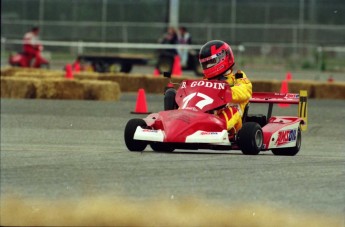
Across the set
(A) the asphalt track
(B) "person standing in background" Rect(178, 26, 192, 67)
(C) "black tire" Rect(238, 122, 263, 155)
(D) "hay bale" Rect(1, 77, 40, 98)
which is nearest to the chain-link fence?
(B) "person standing in background" Rect(178, 26, 192, 67)

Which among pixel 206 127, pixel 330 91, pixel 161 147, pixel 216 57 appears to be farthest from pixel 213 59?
pixel 330 91

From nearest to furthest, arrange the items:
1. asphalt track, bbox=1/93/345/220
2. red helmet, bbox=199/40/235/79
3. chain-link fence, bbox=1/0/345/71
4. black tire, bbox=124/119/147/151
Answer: asphalt track, bbox=1/93/345/220
red helmet, bbox=199/40/235/79
black tire, bbox=124/119/147/151
chain-link fence, bbox=1/0/345/71

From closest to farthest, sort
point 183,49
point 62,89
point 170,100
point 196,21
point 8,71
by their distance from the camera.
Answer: point 170,100
point 62,89
point 8,71
point 183,49
point 196,21

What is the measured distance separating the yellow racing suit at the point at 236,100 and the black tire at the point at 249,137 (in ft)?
0.70

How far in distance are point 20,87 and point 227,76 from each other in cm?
1326

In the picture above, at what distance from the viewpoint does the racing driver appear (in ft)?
34.9

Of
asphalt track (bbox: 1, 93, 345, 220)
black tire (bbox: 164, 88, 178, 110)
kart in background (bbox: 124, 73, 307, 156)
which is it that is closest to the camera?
asphalt track (bbox: 1, 93, 345, 220)

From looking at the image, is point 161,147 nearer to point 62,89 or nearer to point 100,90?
point 100,90

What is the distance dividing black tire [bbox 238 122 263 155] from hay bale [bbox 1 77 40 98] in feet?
43.1

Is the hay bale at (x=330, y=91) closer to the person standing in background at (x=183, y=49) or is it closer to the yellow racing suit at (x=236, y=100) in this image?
the person standing in background at (x=183, y=49)

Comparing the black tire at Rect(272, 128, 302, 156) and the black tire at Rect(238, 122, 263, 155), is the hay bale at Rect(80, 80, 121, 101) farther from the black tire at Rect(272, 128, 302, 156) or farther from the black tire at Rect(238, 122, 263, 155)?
the black tire at Rect(238, 122, 263, 155)

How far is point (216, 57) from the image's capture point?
35.1 ft

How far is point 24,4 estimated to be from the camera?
47.3 metres

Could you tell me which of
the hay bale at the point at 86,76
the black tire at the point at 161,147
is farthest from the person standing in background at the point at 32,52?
the black tire at the point at 161,147
